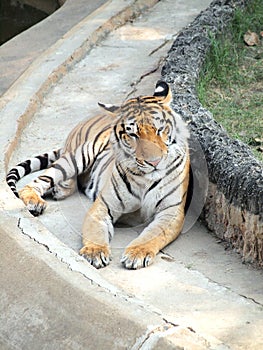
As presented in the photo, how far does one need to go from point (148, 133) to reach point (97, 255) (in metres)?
0.74

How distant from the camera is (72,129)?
23.3ft

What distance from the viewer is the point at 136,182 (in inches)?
230

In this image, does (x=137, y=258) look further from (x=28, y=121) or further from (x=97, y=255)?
(x=28, y=121)

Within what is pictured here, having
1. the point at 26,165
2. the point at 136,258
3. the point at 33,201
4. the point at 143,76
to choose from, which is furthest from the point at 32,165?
the point at 143,76

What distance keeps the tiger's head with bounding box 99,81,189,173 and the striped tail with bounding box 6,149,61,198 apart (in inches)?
32.3

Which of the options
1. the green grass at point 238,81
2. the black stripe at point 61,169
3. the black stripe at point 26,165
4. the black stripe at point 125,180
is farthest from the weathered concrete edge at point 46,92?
the green grass at point 238,81

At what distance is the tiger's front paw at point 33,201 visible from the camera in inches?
235

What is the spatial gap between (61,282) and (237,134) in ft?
8.36

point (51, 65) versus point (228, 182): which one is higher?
point (228, 182)

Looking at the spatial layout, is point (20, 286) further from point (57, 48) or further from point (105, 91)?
point (57, 48)

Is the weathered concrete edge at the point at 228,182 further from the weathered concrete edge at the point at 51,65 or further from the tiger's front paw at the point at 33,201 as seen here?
the weathered concrete edge at the point at 51,65

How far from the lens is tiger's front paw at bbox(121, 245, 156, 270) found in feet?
17.7

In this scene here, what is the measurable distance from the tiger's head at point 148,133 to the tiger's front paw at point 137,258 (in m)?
0.51

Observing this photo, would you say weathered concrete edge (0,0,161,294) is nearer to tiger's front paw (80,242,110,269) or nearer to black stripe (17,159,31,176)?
black stripe (17,159,31,176)
